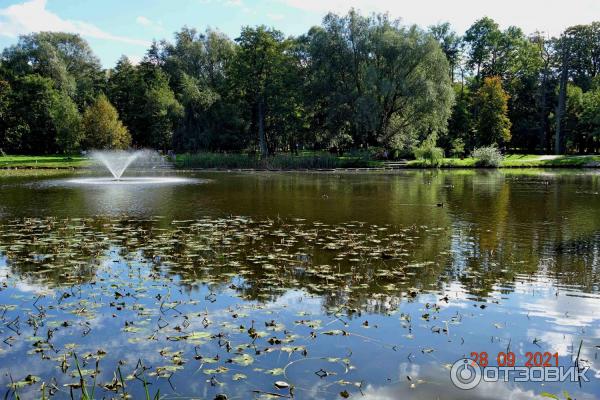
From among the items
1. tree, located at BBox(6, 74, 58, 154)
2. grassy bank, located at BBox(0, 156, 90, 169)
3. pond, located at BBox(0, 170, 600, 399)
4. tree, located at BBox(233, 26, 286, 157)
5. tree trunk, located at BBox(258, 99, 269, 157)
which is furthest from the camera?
tree, located at BBox(6, 74, 58, 154)

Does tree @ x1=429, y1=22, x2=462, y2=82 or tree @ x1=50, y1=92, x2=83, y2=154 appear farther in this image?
tree @ x1=429, y1=22, x2=462, y2=82

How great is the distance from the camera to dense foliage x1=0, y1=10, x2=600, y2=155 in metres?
63.1

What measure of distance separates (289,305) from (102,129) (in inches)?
2631

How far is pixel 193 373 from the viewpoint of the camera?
20.4 ft

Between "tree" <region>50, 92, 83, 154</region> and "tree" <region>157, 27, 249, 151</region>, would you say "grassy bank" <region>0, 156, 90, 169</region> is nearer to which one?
"tree" <region>50, 92, 83, 154</region>

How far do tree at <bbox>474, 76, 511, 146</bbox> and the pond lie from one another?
177 ft

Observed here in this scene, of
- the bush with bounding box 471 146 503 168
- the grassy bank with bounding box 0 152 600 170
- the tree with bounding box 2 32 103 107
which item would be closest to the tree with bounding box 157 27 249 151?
the grassy bank with bounding box 0 152 600 170

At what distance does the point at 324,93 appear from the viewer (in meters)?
67.1

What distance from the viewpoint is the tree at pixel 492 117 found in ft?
226

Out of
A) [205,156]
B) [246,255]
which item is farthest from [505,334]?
[205,156]

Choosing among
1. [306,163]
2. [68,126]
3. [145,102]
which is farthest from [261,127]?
[68,126]

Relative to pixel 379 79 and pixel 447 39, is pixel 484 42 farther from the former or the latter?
pixel 379 79

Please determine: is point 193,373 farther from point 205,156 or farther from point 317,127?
point 317,127

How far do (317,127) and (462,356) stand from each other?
224 feet
